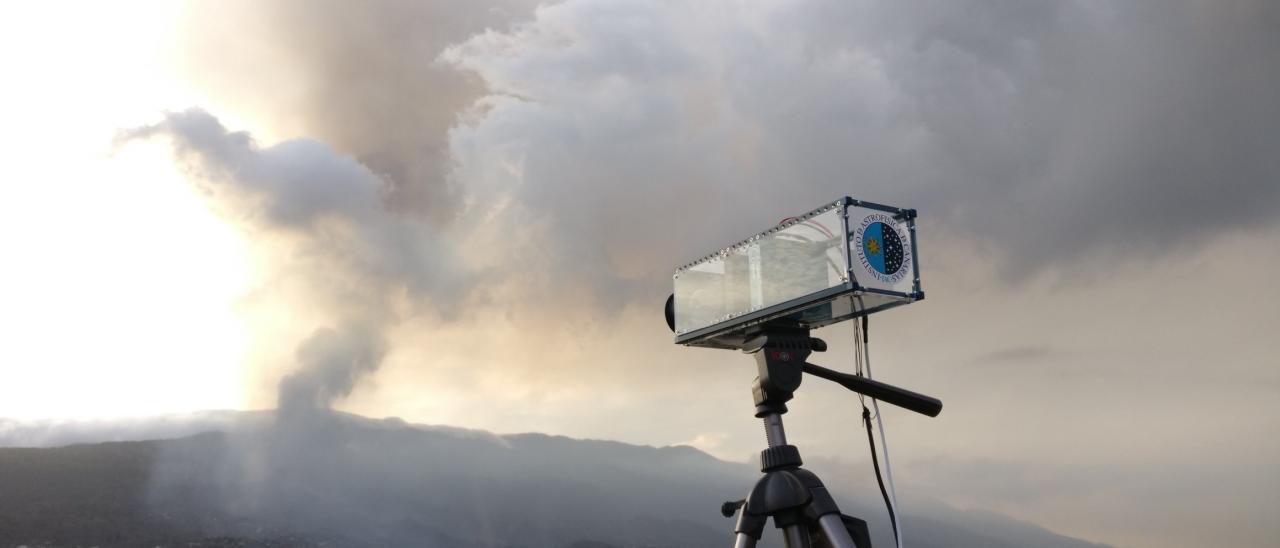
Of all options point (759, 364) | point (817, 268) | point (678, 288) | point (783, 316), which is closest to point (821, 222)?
point (817, 268)

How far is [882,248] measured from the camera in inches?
389

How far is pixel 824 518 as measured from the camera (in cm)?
929

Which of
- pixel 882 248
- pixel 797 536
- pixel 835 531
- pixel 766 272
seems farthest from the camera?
pixel 766 272

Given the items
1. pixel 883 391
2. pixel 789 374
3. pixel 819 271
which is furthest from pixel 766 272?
pixel 883 391

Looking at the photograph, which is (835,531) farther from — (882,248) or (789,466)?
(882,248)

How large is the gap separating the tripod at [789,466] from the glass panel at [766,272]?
51 cm

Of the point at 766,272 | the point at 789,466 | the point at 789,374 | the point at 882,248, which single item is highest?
the point at 882,248

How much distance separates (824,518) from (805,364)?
6.14 ft

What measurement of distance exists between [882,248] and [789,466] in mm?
2637

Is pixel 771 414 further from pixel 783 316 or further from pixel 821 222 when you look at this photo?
pixel 821 222

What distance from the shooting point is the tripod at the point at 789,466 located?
9406 millimetres

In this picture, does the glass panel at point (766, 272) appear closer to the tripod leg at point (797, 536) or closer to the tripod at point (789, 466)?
the tripod at point (789, 466)

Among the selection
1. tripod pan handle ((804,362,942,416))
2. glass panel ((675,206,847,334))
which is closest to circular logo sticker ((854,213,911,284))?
glass panel ((675,206,847,334))

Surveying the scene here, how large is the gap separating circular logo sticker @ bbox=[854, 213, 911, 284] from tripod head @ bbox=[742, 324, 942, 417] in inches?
48.7
